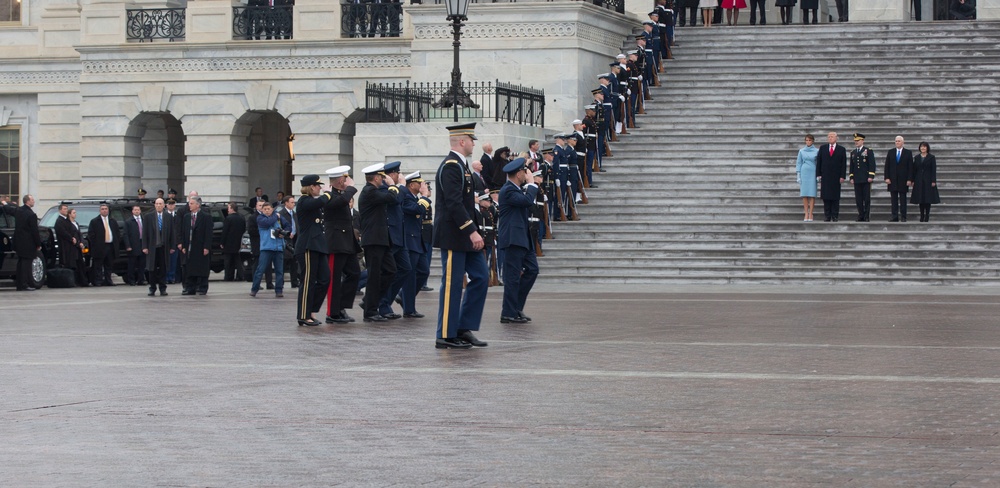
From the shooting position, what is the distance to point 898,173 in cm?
2689

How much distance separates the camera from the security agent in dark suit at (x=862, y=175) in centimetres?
2672

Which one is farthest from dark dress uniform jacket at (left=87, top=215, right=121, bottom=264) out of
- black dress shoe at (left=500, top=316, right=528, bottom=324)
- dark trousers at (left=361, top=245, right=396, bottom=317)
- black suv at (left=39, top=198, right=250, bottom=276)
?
black dress shoe at (left=500, top=316, right=528, bottom=324)

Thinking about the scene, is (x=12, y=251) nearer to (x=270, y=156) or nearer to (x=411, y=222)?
(x=411, y=222)

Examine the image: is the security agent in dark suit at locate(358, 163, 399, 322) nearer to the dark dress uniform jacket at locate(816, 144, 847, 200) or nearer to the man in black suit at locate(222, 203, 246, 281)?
the man in black suit at locate(222, 203, 246, 281)

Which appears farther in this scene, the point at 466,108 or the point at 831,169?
the point at 466,108

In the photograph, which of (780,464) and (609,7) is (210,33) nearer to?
(609,7)

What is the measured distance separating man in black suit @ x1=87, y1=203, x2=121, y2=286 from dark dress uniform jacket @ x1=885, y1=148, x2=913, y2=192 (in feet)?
45.5

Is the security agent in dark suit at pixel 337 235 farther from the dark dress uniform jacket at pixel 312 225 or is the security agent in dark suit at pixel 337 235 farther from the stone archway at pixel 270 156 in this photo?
the stone archway at pixel 270 156

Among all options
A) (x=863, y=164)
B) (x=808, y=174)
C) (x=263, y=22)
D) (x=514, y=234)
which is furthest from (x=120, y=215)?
(x=514, y=234)

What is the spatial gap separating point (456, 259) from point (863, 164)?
46.6ft

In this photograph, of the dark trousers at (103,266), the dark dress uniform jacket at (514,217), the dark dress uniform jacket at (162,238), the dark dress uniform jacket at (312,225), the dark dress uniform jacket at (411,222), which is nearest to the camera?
the dark dress uniform jacket at (514,217)

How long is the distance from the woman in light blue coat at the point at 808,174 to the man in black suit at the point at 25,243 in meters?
12.8

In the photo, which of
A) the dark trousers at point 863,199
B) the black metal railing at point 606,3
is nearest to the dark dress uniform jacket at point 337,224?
the dark trousers at point 863,199

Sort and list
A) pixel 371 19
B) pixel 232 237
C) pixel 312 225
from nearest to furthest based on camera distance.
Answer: pixel 312 225 → pixel 232 237 → pixel 371 19
